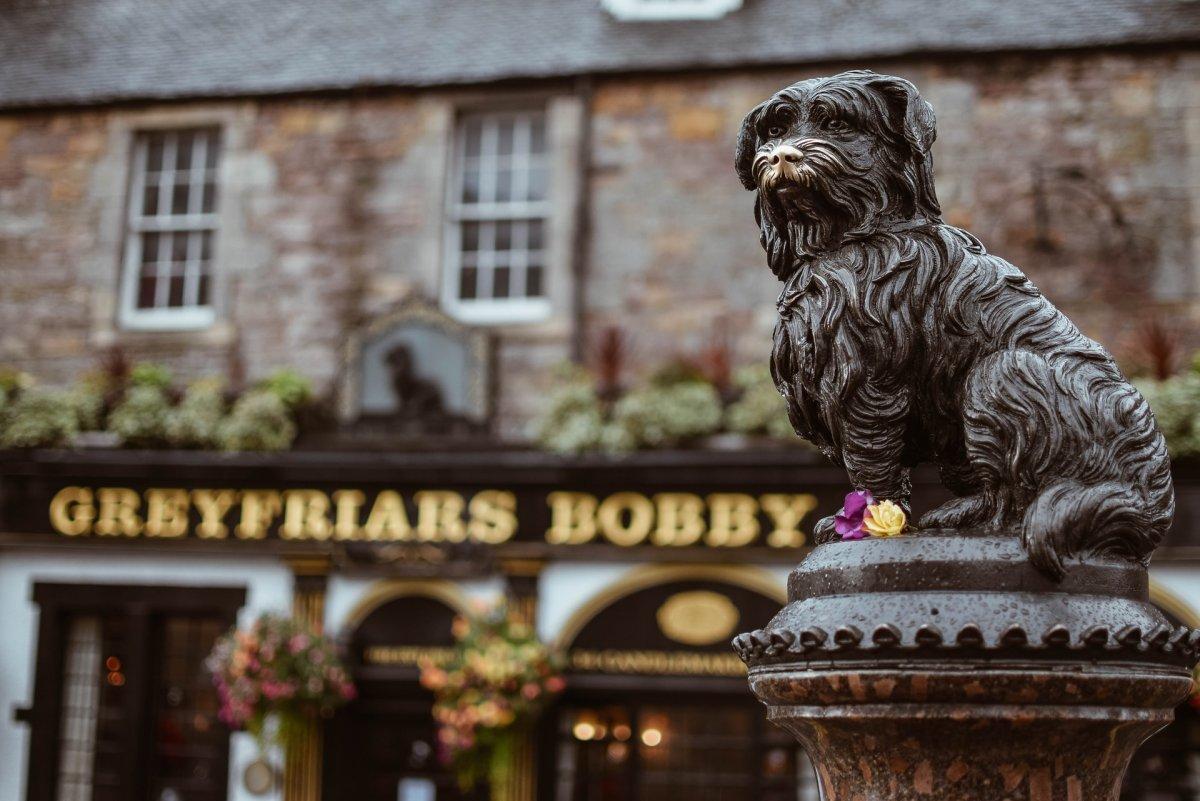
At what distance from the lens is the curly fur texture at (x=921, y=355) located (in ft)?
9.60

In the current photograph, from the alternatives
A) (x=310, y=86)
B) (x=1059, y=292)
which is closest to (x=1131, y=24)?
(x=1059, y=292)

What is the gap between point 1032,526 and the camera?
9.30ft

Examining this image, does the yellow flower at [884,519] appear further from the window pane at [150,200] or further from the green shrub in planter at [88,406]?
the window pane at [150,200]

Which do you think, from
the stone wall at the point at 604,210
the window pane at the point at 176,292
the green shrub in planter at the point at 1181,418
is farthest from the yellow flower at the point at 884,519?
the window pane at the point at 176,292

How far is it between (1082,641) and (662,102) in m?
9.64

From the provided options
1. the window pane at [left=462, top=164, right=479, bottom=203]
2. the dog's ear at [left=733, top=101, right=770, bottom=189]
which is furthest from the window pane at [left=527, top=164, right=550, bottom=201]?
the dog's ear at [left=733, top=101, right=770, bottom=189]

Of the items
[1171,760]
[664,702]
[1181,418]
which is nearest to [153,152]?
[664,702]

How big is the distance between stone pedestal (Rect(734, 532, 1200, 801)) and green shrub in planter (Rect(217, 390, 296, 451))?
29.5ft

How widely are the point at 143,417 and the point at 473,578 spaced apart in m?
3.14

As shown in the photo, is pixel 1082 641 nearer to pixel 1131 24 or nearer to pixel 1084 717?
pixel 1084 717

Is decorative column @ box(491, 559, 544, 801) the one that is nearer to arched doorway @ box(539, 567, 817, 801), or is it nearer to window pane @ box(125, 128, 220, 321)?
arched doorway @ box(539, 567, 817, 801)

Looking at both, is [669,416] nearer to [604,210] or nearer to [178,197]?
[604,210]

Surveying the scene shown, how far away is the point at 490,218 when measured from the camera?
12.1m

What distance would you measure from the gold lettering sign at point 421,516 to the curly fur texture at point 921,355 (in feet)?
24.4
